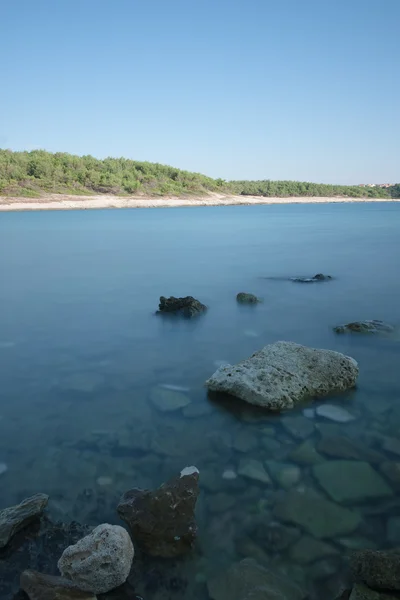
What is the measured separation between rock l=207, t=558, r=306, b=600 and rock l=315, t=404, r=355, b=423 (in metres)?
2.28

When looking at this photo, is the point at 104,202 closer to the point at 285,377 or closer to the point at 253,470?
the point at 285,377

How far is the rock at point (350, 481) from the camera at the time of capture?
3957mm

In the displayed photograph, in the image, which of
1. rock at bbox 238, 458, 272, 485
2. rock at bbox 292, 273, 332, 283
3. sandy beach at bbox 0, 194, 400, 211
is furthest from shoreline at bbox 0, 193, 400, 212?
rock at bbox 238, 458, 272, 485

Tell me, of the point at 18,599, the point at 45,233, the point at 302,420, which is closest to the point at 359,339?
the point at 302,420

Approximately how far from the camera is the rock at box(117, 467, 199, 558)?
341 centimetres

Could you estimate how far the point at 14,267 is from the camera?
1920 centimetres

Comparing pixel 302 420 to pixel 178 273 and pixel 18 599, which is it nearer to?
pixel 18 599

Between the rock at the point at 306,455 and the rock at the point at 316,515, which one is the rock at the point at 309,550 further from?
the rock at the point at 306,455

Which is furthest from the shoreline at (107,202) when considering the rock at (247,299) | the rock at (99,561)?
the rock at (99,561)

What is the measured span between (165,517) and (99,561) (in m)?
0.60

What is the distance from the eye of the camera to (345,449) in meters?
4.59

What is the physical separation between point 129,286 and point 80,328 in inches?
Answer: 207

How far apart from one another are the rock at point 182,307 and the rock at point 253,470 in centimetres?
582

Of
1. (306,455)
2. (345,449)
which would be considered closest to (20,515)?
(306,455)
